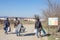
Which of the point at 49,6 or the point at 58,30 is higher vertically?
the point at 49,6

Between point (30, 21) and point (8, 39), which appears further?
point (30, 21)

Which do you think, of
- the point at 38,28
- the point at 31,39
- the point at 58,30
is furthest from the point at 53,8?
the point at 31,39

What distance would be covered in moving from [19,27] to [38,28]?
171cm

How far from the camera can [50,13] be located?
26031 mm

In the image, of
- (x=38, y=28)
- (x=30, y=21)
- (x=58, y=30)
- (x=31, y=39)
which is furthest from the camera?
(x=30, y=21)

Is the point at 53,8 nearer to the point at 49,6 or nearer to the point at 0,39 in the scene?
the point at 49,6

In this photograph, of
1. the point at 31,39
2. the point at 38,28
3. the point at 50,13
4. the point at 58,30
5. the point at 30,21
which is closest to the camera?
the point at 31,39

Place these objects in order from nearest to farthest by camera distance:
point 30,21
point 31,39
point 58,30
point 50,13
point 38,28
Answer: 1. point 31,39
2. point 38,28
3. point 58,30
4. point 50,13
5. point 30,21

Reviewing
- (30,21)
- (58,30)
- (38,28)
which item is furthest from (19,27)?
(30,21)

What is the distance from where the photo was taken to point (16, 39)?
Result: 14352 millimetres

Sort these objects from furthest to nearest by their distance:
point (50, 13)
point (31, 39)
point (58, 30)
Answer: point (50, 13), point (58, 30), point (31, 39)

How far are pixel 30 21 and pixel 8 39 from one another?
38020 mm

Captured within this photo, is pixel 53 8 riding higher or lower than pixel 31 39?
higher

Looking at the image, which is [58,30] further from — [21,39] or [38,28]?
[21,39]
